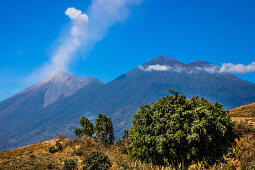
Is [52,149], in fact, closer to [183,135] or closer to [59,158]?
[59,158]

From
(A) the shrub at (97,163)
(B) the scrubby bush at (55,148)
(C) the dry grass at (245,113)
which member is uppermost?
(B) the scrubby bush at (55,148)

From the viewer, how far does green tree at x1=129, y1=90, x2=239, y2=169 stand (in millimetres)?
12484

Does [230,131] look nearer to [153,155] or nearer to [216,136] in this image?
[216,136]

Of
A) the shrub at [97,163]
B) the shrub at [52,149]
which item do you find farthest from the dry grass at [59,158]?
the shrub at [97,163]

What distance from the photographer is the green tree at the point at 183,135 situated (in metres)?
12.5

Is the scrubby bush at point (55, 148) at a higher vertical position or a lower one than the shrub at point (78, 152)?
higher

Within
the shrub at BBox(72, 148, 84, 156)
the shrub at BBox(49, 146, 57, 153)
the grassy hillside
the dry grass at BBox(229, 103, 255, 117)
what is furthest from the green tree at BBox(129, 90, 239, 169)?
the dry grass at BBox(229, 103, 255, 117)

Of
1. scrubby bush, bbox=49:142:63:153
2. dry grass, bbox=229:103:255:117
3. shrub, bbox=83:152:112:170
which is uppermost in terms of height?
scrubby bush, bbox=49:142:63:153

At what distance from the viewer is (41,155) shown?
71.7 feet

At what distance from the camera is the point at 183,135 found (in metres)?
12.5

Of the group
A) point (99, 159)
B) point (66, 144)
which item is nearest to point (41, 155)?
point (66, 144)

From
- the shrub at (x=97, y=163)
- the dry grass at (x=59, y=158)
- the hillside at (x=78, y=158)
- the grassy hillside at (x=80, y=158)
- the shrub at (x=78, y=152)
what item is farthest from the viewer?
the shrub at (x=78, y=152)

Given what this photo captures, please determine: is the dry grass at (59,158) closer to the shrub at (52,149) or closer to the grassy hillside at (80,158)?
the grassy hillside at (80,158)

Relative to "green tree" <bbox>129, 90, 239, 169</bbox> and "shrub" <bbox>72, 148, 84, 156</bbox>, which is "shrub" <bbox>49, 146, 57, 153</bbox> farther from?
"green tree" <bbox>129, 90, 239, 169</bbox>
